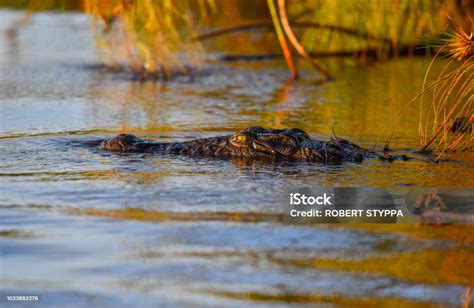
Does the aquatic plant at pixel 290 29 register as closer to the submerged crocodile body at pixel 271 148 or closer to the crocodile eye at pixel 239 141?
the submerged crocodile body at pixel 271 148

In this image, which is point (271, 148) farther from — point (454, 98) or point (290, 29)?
point (290, 29)

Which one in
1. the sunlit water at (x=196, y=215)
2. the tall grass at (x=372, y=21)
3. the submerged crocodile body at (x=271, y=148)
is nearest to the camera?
the sunlit water at (x=196, y=215)

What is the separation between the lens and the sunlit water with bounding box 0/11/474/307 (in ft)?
13.1

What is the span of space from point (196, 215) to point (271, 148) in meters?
1.76

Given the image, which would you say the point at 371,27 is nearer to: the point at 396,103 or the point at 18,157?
the point at 396,103

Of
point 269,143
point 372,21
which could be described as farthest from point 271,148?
point 372,21

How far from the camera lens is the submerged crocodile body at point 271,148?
664 cm

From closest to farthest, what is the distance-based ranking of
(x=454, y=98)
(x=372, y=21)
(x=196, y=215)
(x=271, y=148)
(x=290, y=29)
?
(x=196, y=215) → (x=454, y=98) → (x=271, y=148) → (x=290, y=29) → (x=372, y=21)

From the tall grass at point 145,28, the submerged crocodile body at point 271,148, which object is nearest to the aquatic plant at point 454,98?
Result: the submerged crocodile body at point 271,148

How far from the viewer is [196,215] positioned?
16.8 feet

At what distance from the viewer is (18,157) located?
677 centimetres

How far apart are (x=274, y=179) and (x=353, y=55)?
25.3 ft

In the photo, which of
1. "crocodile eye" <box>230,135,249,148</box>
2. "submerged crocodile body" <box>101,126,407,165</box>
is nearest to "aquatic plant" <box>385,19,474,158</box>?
"submerged crocodile body" <box>101,126,407,165</box>

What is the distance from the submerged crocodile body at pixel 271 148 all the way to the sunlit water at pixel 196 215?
162 millimetres
